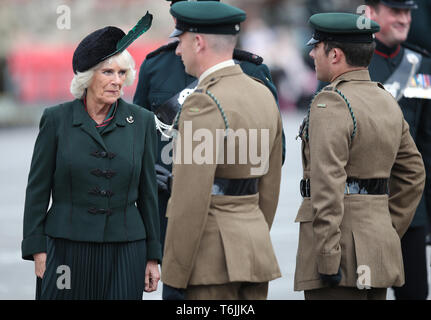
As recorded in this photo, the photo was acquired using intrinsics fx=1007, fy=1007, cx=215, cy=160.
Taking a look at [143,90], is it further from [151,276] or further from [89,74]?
[151,276]

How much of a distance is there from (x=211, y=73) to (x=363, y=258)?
3.96 ft

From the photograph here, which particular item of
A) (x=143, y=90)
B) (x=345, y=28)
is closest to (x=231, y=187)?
(x=345, y=28)

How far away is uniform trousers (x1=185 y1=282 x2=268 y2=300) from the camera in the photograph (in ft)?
14.5

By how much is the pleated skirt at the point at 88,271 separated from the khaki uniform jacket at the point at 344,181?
2.83 ft

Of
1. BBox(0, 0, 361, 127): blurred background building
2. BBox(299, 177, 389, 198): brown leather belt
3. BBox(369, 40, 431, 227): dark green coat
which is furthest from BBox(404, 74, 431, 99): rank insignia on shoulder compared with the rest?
BBox(0, 0, 361, 127): blurred background building

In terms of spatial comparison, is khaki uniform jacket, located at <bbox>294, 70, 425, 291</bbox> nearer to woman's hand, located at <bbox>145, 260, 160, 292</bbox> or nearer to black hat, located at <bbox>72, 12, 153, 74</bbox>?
woman's hand, located at <bbox>145, 260, 160, 292</bbox>

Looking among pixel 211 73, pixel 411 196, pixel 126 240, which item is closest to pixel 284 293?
pixel 411 196

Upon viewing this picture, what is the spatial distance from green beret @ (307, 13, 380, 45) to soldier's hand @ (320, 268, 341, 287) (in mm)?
1183

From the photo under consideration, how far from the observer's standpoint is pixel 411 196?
537 centimetres

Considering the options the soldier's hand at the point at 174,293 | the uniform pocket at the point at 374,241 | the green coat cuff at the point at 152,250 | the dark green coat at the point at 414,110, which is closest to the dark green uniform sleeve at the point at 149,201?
the green coat cuff at the point at 152,250

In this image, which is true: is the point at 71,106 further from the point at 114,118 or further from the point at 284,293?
the point at 284,293

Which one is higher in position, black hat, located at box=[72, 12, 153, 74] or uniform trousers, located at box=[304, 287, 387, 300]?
black hat, located at box=[72, 12, 153, 74]

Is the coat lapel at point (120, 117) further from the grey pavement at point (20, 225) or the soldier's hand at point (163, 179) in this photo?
the grey pavement at point (20, 225)

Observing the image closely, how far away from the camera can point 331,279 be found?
483cm
